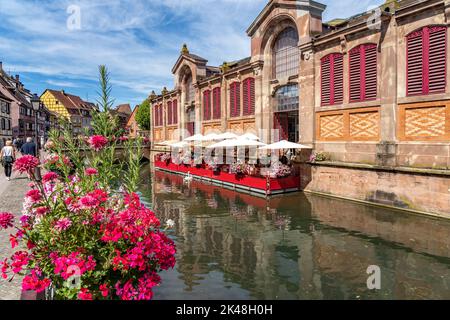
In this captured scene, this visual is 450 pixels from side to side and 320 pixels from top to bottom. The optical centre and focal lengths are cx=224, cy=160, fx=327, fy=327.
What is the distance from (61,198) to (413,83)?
14.1 m

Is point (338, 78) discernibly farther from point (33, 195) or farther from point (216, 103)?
point (33, 195)

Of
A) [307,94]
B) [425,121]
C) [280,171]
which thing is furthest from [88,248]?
[307,94]

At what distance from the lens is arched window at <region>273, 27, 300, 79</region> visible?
20234 millimetres

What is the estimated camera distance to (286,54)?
20.9 meters

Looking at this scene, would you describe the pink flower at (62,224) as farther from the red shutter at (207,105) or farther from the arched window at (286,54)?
the red shutter at (207,105)

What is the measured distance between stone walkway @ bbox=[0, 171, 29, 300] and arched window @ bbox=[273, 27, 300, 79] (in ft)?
52.5

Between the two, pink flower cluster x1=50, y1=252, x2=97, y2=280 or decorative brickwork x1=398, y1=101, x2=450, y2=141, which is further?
decorative brickwork x1=398, y1=101, x2=450, y2=141

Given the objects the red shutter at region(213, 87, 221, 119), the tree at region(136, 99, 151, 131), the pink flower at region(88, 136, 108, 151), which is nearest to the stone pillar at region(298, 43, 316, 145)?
the red shutter at region(213, 87, 221, 119)

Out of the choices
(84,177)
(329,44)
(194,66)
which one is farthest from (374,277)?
(194,66)

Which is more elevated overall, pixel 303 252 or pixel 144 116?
pixel 144 116

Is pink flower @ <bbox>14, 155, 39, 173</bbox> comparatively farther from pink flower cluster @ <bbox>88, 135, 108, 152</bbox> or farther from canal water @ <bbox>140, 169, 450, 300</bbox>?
canal water @ <bbox>140, 169, 450, 300</bbox>

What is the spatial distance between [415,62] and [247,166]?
9.75 metres

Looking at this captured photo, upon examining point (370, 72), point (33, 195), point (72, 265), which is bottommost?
point (72, 265)

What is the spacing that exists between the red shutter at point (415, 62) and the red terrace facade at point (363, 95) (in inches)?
1.6
